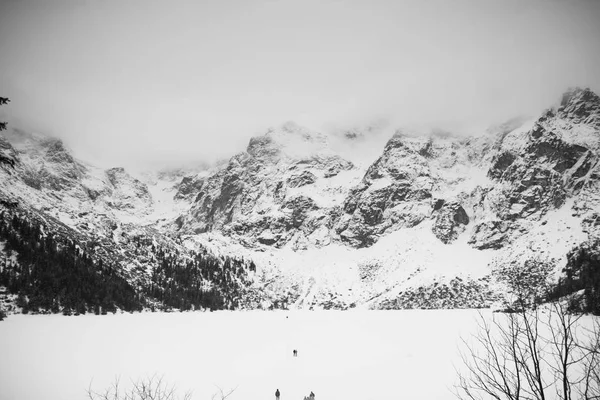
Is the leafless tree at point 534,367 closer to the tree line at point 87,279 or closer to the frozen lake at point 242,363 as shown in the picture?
the frozen lake at point 242,363

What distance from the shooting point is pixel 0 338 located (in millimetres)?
47844

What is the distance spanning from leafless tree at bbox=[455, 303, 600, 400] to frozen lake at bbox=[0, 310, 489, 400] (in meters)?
4.97

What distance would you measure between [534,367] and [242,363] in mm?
34350

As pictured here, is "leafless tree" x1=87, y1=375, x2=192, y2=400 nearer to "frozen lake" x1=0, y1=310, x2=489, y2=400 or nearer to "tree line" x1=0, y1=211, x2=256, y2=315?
"frozen lake" x1=0, y1=310, x2=489, y2=400

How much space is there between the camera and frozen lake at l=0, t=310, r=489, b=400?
94.5ft

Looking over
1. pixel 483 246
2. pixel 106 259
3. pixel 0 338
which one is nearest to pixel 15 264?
pixel 106 259

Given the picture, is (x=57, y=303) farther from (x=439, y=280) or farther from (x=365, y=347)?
(x=439, y=280)

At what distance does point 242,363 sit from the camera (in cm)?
3906

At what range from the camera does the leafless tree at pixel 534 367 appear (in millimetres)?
8320

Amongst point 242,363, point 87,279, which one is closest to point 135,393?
point 242,363

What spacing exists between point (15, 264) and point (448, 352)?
12463cm

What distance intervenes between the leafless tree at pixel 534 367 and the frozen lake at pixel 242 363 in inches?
196

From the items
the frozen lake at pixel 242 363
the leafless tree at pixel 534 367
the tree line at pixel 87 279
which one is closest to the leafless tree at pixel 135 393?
the frozen lake at pixel 242 363

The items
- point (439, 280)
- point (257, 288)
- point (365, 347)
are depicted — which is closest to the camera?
point (365, 347)
